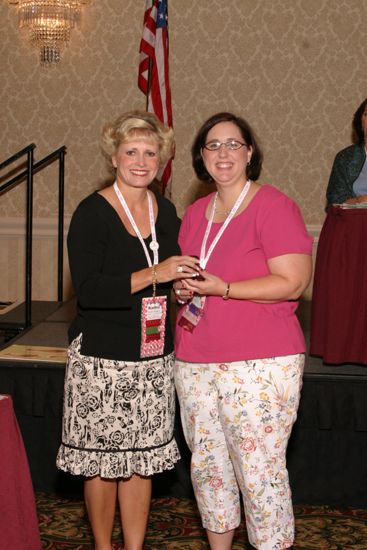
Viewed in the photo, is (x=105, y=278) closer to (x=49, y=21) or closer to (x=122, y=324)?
(x=122, y=324)

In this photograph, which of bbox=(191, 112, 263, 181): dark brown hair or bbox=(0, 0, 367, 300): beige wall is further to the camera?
bbox=(0, 0, 367, 300): beige wall

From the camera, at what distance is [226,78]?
645cm

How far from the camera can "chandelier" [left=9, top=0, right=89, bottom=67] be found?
20.5 ft

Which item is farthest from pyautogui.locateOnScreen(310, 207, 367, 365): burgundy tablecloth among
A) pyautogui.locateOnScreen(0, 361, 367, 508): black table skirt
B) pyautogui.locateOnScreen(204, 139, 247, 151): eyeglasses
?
pyautogui.locateOnScreen(204, 139, 247, 151): eyeglasses

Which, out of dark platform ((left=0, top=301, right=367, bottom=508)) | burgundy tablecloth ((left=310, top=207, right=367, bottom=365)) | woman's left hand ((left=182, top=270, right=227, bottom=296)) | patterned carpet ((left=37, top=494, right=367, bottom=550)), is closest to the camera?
woman's left hand ((left=182, top=270, right=227, bottom=296))

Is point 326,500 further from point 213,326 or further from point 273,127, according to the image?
point 273,127

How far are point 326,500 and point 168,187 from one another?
96.3 inches

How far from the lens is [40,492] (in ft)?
13.8

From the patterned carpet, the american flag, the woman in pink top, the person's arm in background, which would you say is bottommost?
the patterned carpet

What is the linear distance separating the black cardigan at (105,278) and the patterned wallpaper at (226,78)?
3.55 meters

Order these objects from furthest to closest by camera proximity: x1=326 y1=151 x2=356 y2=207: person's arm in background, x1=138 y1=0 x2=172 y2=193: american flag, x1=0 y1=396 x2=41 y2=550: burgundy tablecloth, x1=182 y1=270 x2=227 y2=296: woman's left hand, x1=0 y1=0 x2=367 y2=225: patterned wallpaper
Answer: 1. x1=0 y1=0 x2=367 y2=225: patterned wallpaper
2. x1=138 y1=0 x2=172 y2=193: american flag
3. x1=326 y1=151 x2=356 y2=207: person's arm in background
4. x1=182 y1=270 x2=227 y2=296: woman's left hand
5. x1=0 y1=396 x2=41 y2=550: burgundy tablecloth

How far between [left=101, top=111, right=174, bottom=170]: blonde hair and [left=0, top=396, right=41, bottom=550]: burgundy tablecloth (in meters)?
0.93

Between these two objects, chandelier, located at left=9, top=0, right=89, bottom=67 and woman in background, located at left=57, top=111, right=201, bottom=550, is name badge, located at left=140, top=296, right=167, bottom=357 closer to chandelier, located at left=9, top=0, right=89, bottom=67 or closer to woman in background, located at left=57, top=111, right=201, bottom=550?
woman in background, located at left=57, top=111, right=201, bottom=550

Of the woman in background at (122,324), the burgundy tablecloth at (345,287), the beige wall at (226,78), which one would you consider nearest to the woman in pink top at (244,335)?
the woman in background at (122,324)
